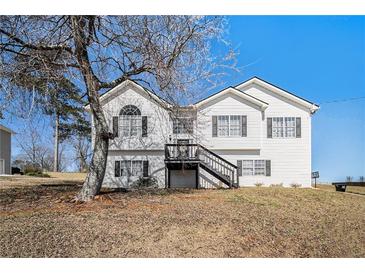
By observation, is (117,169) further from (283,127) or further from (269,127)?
(283,127)

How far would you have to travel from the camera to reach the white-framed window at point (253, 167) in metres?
12.1

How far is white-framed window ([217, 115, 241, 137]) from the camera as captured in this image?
1204cm

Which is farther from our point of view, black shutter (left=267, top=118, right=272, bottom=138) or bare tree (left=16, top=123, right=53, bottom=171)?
black shutter (left=267, top=118, right=272, bottom=138)

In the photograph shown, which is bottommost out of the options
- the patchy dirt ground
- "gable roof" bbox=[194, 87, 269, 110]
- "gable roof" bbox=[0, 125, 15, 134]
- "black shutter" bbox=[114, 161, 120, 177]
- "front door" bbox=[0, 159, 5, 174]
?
the patchy dirt ground

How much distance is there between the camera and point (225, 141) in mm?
11977

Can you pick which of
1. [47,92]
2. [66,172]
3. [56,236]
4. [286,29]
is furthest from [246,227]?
[66,172]

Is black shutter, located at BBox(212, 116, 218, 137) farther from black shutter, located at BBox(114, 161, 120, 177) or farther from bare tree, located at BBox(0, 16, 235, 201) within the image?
bare tree, located at BBox(0, 16, 235, 201)

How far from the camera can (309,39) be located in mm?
6262

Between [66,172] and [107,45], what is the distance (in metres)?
4.06

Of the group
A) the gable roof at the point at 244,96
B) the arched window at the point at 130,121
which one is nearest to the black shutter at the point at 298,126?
the gable roof at the point at 244,96

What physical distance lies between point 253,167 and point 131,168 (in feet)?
13.1

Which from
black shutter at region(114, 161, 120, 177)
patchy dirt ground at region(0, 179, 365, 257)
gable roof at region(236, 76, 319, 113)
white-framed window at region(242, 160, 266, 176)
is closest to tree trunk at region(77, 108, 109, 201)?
patchy dirt ground at region(0, 179, 365, 257)
